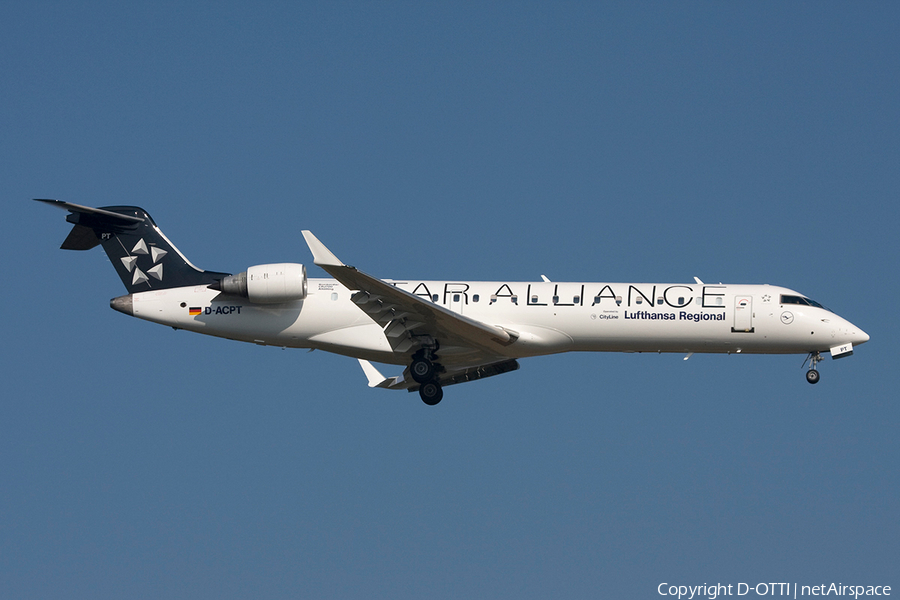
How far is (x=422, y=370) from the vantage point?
2772 cm

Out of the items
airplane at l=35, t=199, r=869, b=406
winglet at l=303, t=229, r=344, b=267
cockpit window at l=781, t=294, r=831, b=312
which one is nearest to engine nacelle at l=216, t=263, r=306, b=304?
airplane at l=35, t=199, r=869, b=406

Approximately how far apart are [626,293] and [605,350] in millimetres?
1703

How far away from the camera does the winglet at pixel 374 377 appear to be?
101 feet

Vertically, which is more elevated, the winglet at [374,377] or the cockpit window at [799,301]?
the cockpit window at [799,301]

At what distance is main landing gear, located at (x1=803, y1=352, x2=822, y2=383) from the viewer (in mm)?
28062

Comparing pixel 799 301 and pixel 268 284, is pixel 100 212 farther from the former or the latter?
pixel 799 301

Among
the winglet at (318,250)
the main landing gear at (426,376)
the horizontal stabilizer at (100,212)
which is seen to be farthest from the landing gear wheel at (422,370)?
the horizontal stabilizer at (100,212)

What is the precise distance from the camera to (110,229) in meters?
29.8

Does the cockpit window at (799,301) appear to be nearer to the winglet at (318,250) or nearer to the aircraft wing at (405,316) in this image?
the aircraft wing at (405,316)

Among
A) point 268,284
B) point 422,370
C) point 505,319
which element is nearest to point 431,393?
point 422,370

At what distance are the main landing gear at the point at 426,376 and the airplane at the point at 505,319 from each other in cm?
3

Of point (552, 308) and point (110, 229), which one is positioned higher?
point (110, 229)

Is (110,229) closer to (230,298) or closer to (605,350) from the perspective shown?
(230,298)

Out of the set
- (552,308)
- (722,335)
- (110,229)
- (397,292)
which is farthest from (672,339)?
(110,229)
